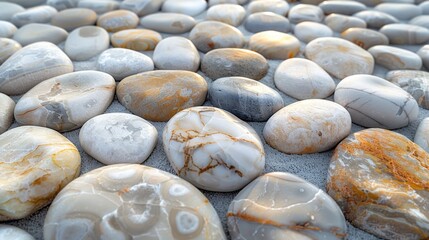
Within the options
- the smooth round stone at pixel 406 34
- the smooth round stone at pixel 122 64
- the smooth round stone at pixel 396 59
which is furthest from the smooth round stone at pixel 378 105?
the smooth round stone at pixel 122 64

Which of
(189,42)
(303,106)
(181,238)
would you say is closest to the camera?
(181,238)

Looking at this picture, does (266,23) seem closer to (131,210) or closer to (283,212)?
(283,212)

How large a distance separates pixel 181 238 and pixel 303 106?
633 millimetres

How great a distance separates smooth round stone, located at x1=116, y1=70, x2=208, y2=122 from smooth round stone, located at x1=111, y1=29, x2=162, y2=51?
35cm

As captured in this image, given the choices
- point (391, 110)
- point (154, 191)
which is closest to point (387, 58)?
point (391, 110)

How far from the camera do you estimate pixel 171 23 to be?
178 cm

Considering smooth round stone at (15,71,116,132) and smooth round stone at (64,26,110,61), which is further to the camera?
smooth round stone at (64,26,110,61)

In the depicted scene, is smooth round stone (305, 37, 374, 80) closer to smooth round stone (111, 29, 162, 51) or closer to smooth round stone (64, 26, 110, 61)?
smooth round stone (111, 29, 162, 51)

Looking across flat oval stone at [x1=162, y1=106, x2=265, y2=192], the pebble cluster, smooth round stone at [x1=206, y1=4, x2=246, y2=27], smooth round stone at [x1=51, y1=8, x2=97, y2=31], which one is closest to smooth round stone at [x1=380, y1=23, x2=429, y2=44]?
the pebble cluster

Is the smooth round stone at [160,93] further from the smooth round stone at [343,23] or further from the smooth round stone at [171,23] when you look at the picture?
the smooth round stone at [343,23]

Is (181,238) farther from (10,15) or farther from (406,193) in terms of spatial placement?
(10,15)

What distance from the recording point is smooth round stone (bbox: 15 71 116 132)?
1.13 meters

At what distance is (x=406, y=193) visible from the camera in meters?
0.89

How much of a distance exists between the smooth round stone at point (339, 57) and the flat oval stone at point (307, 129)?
16.0 inches
